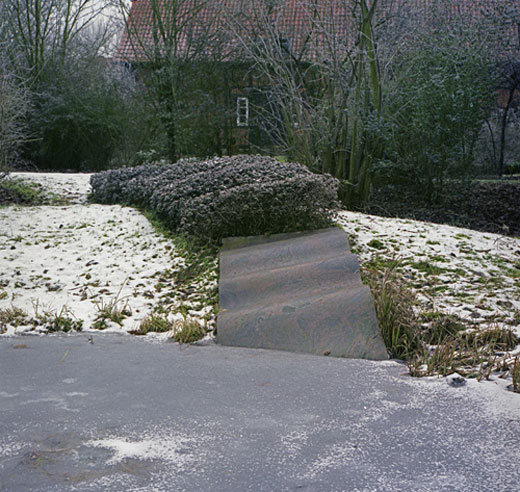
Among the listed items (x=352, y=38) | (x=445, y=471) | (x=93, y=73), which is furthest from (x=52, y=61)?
(x=445, y=471)

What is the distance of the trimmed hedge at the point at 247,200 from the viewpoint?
6797 millimetres

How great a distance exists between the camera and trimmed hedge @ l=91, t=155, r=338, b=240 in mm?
6797

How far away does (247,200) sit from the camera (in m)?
6.82

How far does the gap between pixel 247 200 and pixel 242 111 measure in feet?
30.6

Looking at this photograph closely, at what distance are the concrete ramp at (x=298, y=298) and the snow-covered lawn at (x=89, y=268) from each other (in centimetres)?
36

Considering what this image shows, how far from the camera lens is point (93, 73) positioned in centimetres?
1644

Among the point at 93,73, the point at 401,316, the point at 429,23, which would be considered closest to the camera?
the point at 401,316

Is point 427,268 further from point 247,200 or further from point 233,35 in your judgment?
point 233,35

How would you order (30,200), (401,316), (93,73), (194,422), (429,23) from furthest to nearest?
1. (93,73)
2. (429,23)
3. (30,200)
4. (401,316)
5. (194,422)

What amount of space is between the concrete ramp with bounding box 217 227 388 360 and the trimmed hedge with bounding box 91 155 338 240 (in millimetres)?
298

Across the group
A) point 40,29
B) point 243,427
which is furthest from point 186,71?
point 243,427

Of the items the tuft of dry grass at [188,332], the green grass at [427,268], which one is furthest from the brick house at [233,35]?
the tuft of dry grass at [188,332]

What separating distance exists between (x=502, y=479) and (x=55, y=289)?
4.55 meters

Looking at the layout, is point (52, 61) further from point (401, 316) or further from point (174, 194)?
point (401, 316)
